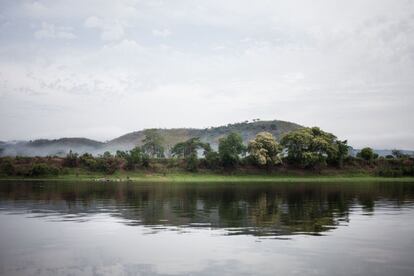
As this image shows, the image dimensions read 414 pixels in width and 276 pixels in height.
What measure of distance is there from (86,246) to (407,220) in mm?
25230

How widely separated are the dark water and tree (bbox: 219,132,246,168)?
8524 cm

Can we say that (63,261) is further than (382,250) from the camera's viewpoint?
No

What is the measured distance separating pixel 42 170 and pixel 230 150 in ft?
170

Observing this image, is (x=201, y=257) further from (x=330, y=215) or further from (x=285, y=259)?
(x=330, y=215)

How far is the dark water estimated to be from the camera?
760 inches

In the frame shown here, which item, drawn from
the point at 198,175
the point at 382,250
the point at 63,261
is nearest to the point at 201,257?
the point at 63,261

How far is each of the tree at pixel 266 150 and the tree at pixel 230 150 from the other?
354 cm

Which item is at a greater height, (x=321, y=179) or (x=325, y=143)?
(x=325, y=143)

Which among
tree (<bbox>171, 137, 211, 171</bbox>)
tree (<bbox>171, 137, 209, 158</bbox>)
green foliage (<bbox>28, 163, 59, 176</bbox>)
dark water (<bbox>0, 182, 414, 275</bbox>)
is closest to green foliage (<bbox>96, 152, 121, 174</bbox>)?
green foliage (<bbox>28, 163, 59, 176</bbox>)

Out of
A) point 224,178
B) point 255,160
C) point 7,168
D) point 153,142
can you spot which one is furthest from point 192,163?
point 153,142

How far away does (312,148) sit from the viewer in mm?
132125

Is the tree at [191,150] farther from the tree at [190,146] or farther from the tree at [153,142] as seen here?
the tree at [153,142]

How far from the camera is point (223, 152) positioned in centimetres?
12962

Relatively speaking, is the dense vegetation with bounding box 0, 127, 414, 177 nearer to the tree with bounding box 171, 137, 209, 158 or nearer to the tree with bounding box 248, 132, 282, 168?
the tree with bounding box 248, 132, 282, 168
